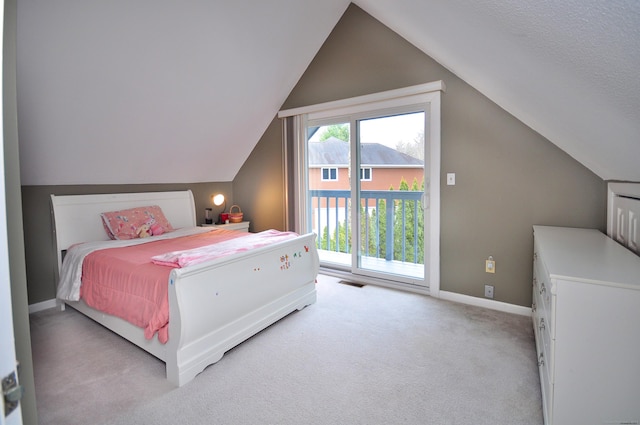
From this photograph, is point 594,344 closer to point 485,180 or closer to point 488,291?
point 488,291

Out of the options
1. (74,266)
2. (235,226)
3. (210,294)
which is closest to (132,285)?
(210,294)

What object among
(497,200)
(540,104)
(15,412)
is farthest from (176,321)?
(497,200)

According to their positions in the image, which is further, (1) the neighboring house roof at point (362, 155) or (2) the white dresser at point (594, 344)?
(1) the neighboring house roof at point (362, 155)

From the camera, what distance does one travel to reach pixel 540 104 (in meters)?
1.98

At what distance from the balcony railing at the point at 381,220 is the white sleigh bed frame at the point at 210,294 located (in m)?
1.09

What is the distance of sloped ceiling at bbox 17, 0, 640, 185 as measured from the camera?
1.15m

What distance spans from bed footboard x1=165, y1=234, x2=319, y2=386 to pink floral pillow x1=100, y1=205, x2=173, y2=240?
167 cm

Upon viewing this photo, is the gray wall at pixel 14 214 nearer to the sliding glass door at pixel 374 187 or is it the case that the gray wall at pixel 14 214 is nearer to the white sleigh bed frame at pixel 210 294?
the white sleigh bed frame at pixel 210 294

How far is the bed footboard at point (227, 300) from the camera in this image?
1.96 m

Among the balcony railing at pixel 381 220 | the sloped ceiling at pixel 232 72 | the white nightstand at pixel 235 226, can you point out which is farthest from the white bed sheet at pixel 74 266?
the balcony railing at pixel 381 220

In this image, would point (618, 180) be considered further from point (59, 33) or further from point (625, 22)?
point (59, 33)

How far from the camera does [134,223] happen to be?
3.48 meters

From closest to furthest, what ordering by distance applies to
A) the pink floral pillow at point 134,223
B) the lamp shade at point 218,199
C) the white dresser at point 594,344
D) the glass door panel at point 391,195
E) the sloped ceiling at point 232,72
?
1. the sloped ceiling at point 232,72
2. the white dresser at point 594,344
3. the pink floral pillow at point 134,223
4. the glass door panel at point 391,195
5. the lamp shade at point 218,199

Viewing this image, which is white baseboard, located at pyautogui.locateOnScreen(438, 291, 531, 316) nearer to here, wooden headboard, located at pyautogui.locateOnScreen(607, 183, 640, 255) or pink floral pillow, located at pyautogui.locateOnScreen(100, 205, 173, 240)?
wooden headboard, located at pyautogui.locateOnScreen(607, 183, 640, 255)
